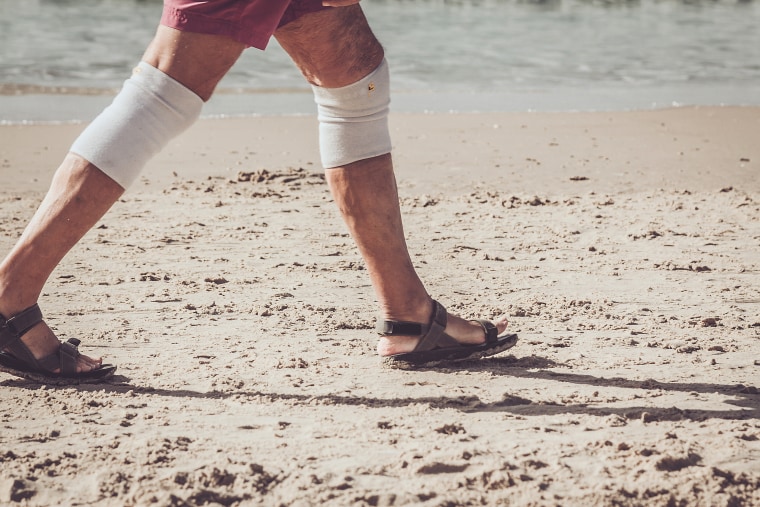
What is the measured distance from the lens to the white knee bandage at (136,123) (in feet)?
7.33

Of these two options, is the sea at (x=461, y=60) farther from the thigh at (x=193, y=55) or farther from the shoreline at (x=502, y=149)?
the thigh at (x=193, y=55)

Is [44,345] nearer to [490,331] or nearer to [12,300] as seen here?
[12,300]

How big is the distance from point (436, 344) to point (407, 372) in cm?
12

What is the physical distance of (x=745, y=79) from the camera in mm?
11867

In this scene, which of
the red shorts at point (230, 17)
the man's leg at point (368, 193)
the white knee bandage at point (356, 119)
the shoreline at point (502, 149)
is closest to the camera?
the red shorts at point (230, 17)

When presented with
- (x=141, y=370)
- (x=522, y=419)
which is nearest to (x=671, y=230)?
(x=522, y=419)

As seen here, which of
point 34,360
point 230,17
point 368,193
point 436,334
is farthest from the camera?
point 436,334

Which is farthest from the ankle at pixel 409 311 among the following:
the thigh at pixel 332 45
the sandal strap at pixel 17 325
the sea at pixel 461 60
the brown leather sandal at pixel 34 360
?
the sea at pixel 461 60

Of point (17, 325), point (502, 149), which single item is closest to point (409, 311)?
point (17, 325)

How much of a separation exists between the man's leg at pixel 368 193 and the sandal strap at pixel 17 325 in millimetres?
824

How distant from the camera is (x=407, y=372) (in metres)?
2.62

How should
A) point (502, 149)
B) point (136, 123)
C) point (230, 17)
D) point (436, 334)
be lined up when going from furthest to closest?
point (502, 149)
point (436, 334)
point (136, 123)
point (230, 17)

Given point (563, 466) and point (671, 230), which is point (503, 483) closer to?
point (563, 466)

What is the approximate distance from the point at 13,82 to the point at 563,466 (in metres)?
10.1
